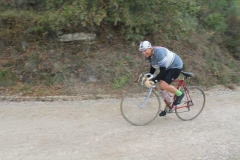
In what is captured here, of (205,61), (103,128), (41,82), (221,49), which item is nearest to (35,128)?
(103,128)

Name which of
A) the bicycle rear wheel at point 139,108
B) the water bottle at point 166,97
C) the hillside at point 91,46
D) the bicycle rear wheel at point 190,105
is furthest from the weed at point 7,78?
the bicycle rear wheel at point 190,105

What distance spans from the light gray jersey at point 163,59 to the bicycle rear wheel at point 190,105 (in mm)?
840

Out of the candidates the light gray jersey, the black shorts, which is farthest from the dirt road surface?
the light gray jersey

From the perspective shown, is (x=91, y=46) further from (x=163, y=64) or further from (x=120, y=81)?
(x=163, y=64)

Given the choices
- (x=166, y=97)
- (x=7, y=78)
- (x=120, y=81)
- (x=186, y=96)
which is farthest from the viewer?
(x=120, y=81)

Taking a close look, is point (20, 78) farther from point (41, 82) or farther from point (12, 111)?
point (12, 111)

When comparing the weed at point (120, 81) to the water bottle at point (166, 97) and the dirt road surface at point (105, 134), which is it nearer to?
the dirt road surface at point (105, 134)

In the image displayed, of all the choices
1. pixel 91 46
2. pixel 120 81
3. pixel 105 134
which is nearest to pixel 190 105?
pixel 105 134

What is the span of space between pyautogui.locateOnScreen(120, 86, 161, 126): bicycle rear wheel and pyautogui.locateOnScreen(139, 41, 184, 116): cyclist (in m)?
0.38

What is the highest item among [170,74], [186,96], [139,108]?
[170,74]

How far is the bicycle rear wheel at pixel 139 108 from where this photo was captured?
18.9ft

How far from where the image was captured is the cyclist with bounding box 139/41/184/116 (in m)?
5.25

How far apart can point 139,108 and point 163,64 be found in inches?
47.2

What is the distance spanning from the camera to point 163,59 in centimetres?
524
